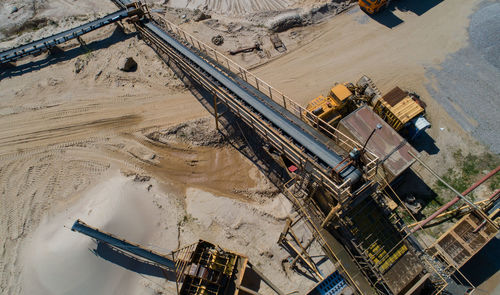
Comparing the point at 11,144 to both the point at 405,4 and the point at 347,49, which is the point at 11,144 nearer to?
the point at 347,49

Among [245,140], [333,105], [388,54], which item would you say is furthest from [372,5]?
[245,140]

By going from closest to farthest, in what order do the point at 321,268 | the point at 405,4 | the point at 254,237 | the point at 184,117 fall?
the point at 321,268 → the point at 254,237 → the point at 184,117 → the point at 405,4

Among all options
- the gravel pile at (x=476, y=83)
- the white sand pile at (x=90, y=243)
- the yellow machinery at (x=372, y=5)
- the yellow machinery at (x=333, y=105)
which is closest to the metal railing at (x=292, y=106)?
the yellow machinery at (x=333, y=105)

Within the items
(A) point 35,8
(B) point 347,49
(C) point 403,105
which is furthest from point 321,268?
(A) point 35,8

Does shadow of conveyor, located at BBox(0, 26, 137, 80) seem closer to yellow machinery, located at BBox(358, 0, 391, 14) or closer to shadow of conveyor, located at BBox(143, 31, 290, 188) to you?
shadow of conveyor, located at BBox(143, 31, 290, 188)

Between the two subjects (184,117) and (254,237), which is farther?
(184,117)

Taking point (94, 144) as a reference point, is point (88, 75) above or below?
above
